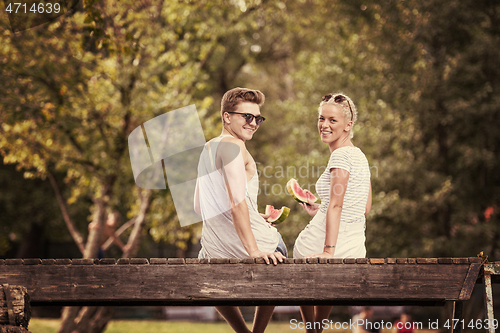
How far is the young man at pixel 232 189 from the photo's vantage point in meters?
3.32

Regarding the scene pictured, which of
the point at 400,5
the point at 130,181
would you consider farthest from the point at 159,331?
the point at 400,5

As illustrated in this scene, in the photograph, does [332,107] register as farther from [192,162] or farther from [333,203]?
[192,162]

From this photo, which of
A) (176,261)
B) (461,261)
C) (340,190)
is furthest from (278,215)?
(461,261)

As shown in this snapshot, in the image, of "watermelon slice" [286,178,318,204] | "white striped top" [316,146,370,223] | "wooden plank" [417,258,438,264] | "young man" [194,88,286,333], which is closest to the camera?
"wooden plank" [417,258,438,264]

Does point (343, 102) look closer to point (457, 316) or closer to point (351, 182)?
point (351, 182)

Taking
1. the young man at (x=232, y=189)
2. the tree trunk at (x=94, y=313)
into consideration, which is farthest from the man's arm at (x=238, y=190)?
the tree trunk at (x=94, y=313)

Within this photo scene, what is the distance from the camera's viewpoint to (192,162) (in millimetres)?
12312

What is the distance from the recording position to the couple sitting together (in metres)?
3.34

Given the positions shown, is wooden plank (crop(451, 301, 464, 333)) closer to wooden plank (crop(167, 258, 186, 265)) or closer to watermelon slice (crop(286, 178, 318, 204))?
watermelon slice (crop(286, 178, 318, 204))

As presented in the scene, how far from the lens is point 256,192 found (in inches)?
141

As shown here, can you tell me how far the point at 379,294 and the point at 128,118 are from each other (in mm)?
10009

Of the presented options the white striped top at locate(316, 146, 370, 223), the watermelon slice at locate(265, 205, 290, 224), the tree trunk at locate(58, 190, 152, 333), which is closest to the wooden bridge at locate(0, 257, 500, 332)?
the white striped top at locate(316, 146, 370, 223)

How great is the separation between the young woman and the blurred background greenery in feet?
26.1

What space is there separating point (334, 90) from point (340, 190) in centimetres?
1122
